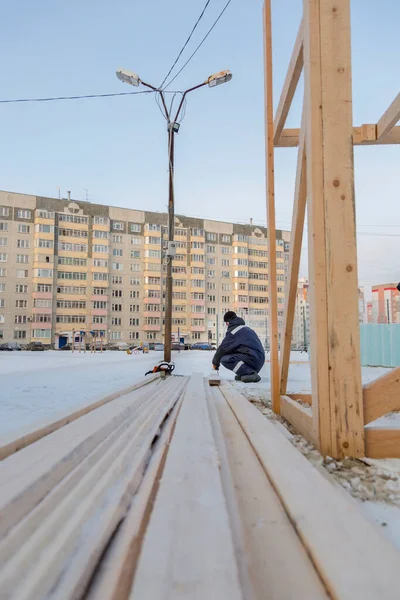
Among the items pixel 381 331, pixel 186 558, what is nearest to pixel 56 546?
pixel 186 558

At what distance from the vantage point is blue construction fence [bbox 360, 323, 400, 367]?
1203cm

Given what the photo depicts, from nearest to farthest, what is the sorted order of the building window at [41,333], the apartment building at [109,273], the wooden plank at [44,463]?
the wooden plank at [44,463] → the building window at [41,333] → the apartment building at [109,273]

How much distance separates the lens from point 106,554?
0.82 m

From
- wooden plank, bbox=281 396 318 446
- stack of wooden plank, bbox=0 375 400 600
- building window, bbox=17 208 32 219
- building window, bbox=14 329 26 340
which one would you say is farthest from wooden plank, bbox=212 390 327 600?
building window, bbox=17 208 32 219

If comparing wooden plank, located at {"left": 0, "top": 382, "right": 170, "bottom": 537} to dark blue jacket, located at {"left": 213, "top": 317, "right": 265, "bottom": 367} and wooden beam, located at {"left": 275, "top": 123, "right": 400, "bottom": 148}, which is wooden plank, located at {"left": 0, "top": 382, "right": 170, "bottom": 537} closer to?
wooden beam, located at {"left": 275, "top": 123, "right": 400, "bottom": 148}

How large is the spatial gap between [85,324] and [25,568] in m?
53.8

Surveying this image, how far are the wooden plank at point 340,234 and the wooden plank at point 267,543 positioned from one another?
561 millimetres

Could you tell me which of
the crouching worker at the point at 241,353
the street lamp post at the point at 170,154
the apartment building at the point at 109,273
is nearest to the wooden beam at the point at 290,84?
the crouching worker at the point at 241,353

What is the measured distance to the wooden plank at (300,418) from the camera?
2.01 meters

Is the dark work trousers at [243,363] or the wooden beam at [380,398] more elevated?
the wooden beam at [380,398]

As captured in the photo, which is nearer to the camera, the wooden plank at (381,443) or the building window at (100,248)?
the wooden plank at (381,443)

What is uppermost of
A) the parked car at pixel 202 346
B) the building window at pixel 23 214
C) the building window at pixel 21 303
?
the building window at pixel 23 214

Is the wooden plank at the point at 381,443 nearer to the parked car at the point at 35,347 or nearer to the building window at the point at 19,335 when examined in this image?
the parked car at the point at 35,347

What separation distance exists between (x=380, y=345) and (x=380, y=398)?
38.8 ft
